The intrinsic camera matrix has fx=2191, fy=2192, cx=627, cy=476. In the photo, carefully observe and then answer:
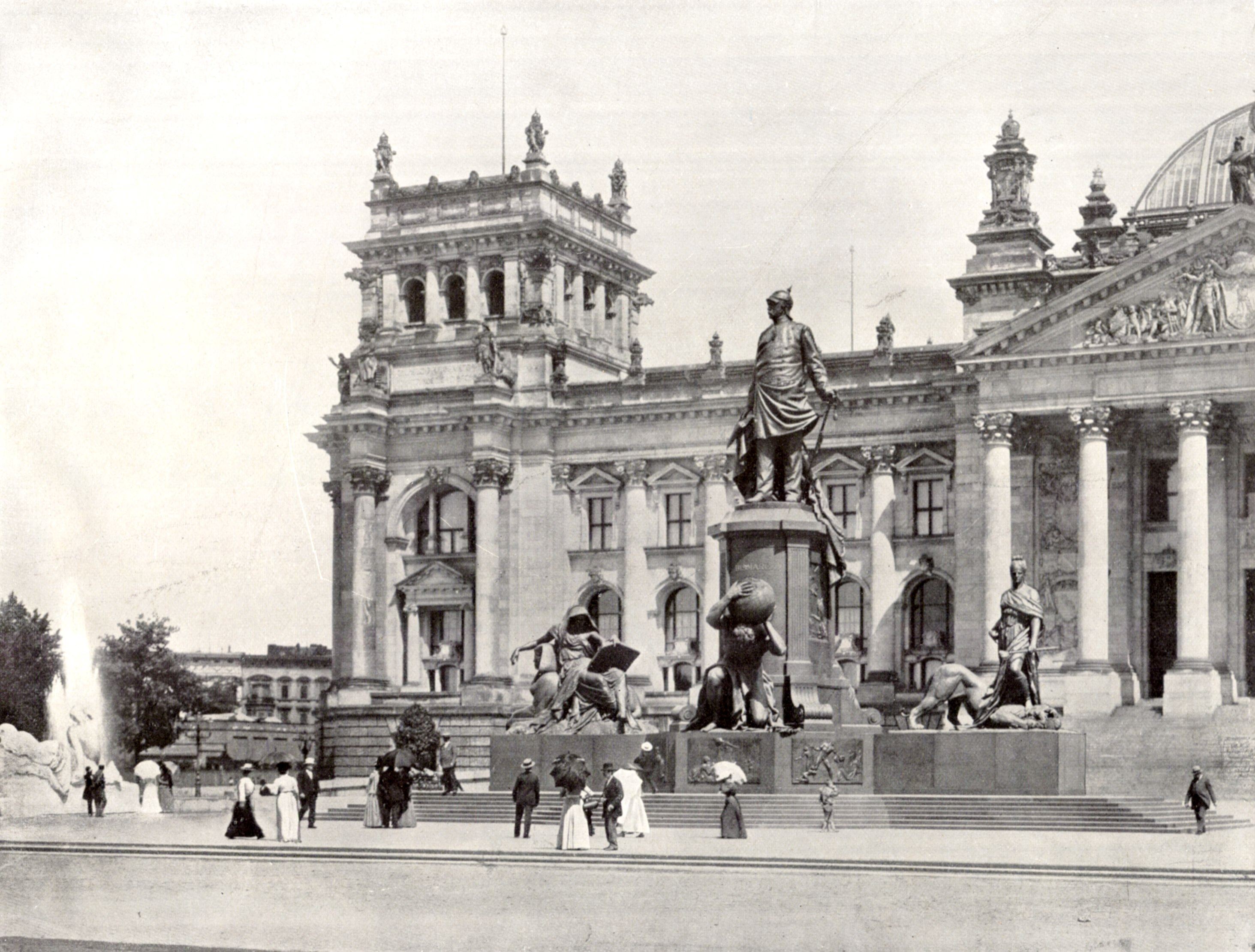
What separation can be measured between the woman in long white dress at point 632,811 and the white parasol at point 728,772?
116 cm

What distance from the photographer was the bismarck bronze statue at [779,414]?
98.1ft

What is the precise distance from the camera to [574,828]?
26.8 metres

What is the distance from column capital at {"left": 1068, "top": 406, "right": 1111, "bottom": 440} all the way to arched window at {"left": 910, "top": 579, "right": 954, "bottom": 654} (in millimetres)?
8241

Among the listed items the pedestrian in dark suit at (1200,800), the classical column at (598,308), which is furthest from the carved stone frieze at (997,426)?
the pedestrian in dark suit at (1200,800)

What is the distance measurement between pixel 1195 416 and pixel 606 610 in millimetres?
22467

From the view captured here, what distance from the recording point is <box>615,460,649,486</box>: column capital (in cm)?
7294

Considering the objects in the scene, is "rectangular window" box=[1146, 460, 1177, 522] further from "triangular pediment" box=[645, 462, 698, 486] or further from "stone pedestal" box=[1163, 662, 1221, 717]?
"triangular pediment" box=[645, 462, 698, 486]

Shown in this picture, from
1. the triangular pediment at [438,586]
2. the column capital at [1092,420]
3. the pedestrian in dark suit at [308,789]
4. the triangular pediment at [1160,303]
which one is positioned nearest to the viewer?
the pedestrian in dark suit at [308,789]

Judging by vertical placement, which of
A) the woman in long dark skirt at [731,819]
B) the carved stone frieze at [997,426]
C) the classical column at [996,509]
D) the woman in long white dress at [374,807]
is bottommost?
the woman in long white dress at [374,807]

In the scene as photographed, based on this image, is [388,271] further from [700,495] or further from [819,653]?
[819,653]

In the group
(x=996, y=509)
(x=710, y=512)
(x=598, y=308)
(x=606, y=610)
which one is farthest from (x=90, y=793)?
(x=598, y=308)

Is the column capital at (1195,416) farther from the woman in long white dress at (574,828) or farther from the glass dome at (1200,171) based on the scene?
the woman in long white dress at (574,828)

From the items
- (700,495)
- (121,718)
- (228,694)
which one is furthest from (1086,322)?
(228,694)

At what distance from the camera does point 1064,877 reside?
71.1 feet
